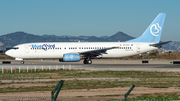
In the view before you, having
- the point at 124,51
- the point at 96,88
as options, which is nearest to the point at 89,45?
the point at 124,51

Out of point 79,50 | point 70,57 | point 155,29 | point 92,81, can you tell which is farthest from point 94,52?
point 92,81

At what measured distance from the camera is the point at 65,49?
170ft

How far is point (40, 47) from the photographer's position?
51.3 m

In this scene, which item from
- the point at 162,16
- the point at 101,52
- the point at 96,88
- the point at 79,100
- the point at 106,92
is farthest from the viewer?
the point at 162,16

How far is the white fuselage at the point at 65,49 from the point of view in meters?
51.2

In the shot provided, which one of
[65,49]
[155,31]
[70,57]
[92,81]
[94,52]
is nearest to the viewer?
[92,81]

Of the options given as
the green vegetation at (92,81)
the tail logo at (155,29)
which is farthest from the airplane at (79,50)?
the green vegetation at (92,81)

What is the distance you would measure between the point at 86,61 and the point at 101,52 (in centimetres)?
371

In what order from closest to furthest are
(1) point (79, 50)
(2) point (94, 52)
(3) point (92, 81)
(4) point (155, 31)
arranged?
(3) point (92, 81) < (2) point (94, 52) < (1) point (79, 50) < (4) point (155, 31)

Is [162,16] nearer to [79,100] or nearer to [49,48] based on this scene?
[49,48]

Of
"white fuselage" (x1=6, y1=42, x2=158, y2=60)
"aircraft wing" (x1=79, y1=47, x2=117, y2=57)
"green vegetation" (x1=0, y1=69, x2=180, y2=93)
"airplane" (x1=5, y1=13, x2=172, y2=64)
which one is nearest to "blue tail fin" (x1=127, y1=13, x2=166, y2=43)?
"airplane" (x1=5, y1=13, x2=172, y2=64)

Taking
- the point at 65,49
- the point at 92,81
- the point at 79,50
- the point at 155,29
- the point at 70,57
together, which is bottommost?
the point at 92,81

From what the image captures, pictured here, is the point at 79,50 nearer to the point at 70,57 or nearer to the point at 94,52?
the point at 94,52

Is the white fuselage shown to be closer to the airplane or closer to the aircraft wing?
the airplane
